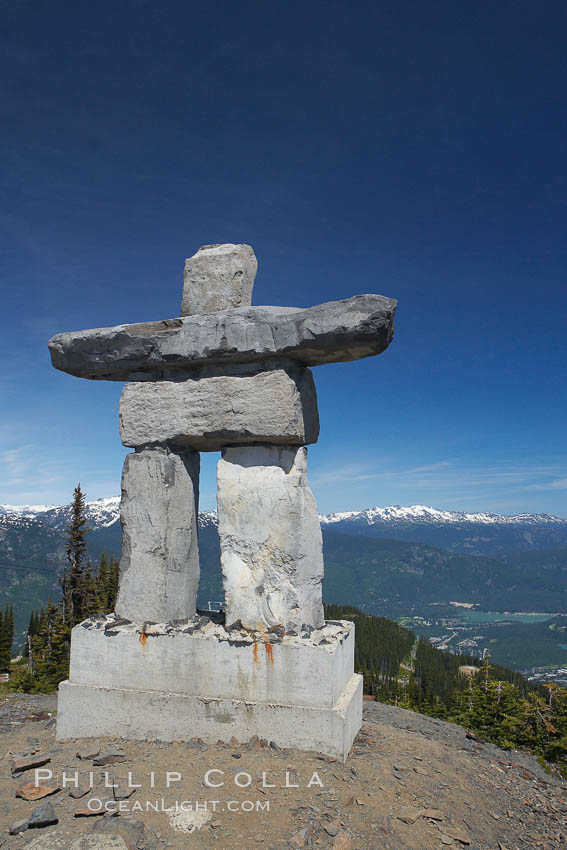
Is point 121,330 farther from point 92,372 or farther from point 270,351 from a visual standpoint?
point 270,351

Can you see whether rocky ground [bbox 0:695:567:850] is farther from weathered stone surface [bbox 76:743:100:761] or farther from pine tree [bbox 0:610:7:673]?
pine tree [bbox 0:610:7:673]

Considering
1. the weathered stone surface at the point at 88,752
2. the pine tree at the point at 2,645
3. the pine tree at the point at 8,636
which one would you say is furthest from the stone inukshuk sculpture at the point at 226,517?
the pine tree at the point at 8,636

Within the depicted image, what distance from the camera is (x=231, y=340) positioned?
5.98 m

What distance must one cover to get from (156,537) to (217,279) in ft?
11.2

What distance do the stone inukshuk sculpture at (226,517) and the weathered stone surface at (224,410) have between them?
17 mm

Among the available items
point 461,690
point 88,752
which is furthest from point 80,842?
point 461,690

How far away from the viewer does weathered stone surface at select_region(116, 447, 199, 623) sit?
6328mm

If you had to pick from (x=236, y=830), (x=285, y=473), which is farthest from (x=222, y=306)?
(x=236, y=830)

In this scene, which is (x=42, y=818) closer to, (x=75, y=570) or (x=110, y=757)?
(x=110, y=757)

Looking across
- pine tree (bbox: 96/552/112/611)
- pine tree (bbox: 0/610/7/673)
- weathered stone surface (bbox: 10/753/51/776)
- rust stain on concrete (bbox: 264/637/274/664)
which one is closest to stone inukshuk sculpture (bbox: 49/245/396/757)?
rust stain on concrete (bbox: 264/637/274/664)

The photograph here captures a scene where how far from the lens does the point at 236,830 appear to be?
4.14 metres

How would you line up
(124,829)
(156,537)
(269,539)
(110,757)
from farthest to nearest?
(156,537), (269,539), (110,757), (124,829)

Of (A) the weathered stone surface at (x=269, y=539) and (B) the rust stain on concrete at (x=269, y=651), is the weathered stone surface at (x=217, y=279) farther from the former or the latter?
(B) the rust stain on concrete at (x=269, y=651)

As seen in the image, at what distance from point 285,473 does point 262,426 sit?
639 mm
